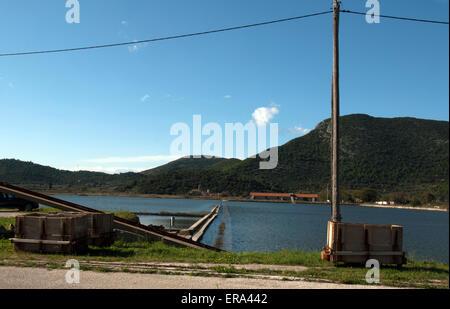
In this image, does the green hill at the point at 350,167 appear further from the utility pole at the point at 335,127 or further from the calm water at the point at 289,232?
the utility pole at the point at 335,127

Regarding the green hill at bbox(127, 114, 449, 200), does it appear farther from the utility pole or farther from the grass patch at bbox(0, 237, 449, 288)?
the grass patch at bbox(0, 237, 449, 288)

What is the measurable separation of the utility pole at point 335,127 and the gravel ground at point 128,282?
3525mm

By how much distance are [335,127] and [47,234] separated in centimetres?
994

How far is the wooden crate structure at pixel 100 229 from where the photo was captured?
1393 centimetres

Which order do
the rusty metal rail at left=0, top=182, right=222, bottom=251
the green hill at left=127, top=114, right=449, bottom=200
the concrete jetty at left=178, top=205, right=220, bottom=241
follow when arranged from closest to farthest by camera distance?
the rusty metal rail at left=0, top=182, right=222, bottom=251 → the concrete jetty at left=178, top=205, right=220, bottom=241 → the green hill at left=127, top=114, right=449, bottom=200

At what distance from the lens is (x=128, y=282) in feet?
27.0

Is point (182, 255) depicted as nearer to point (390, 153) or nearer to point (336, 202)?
point (336, 202)

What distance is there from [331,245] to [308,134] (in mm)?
170973

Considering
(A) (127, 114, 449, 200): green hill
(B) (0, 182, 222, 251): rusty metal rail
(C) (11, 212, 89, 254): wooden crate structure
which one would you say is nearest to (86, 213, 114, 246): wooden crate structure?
(B) (0, 182, 222, 251): rusty metal rail

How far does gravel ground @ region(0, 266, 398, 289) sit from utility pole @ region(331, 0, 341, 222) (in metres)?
3.53

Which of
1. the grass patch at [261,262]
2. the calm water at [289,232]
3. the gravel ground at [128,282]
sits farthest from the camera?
the calm water at [289,232]

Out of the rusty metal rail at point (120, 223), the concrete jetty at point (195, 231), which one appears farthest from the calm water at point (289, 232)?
the rusty metal rail at point (120, 223)

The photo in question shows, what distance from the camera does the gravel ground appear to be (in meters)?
7.81
